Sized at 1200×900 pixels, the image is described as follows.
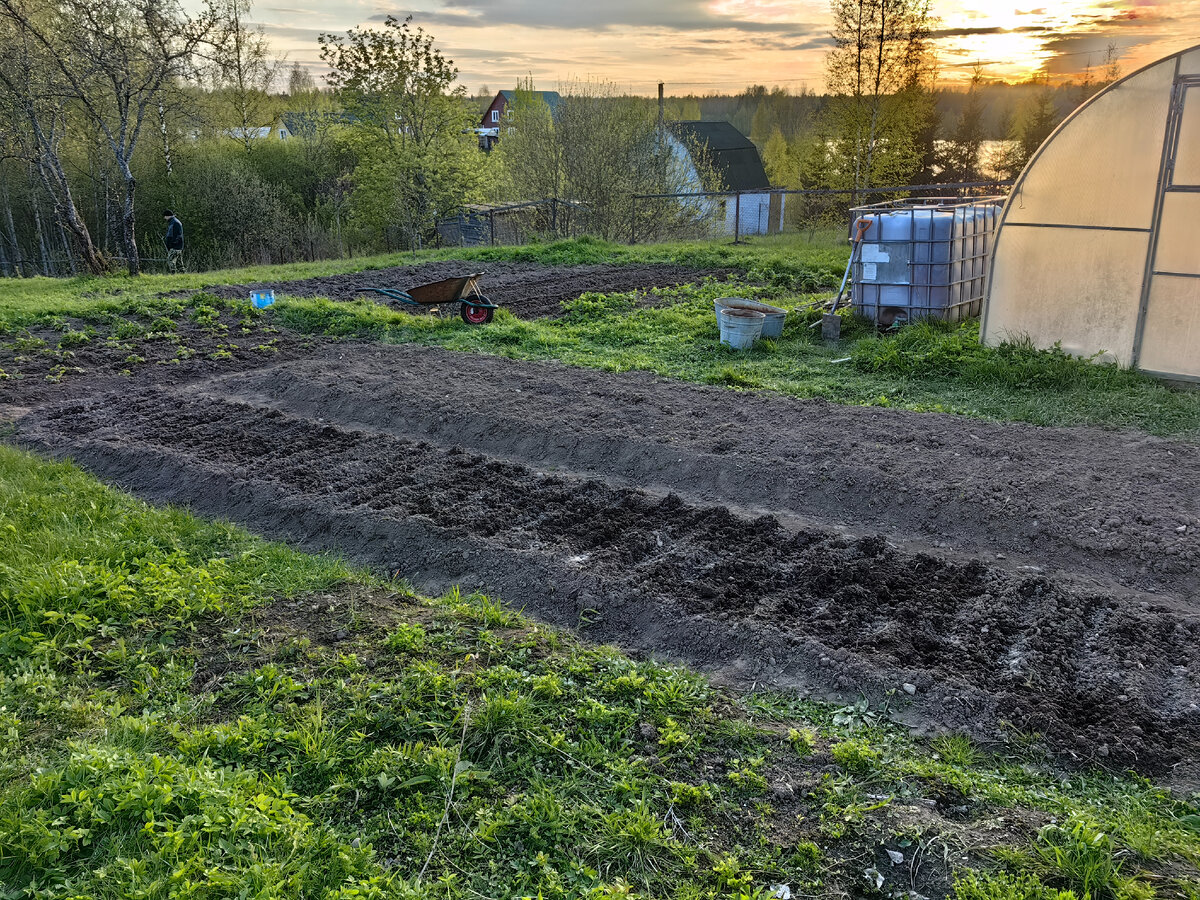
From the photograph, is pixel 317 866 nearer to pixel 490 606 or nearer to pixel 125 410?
pixel 490 606

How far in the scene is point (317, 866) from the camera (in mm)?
3020

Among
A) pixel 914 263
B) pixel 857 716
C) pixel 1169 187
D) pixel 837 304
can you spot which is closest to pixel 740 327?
pixel 837 304

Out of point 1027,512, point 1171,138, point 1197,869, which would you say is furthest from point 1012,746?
point 1171,138

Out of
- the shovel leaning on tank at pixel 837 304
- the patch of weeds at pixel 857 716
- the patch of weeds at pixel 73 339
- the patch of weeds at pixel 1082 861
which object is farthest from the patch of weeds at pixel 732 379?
the patch of weeds at pixel 73 339

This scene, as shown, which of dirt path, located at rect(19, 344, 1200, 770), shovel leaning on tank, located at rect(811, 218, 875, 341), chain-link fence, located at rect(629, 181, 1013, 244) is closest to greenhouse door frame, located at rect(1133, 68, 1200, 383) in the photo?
dirt path, located at rect(19, 344, 1200, 770)

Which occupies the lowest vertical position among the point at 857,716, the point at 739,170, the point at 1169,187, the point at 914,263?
the point at 857,716

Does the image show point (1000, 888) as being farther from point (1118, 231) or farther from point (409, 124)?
point (409, 124)

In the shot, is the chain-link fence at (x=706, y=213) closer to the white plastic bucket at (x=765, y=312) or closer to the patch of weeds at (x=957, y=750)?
the white plastic bucket at (x=765, y=312)

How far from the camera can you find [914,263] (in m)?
11.9

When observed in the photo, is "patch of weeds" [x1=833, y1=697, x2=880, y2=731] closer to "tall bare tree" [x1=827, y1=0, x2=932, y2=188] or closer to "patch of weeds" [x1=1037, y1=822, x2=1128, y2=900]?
"patch of weeds" [x1=1037, y1=822, x2=1128, y2=900]

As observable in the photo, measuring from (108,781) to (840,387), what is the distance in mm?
8254

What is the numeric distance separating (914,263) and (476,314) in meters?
6.98

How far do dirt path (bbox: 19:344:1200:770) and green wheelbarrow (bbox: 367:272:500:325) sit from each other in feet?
11.6

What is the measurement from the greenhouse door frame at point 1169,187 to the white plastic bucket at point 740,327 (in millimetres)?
4545
